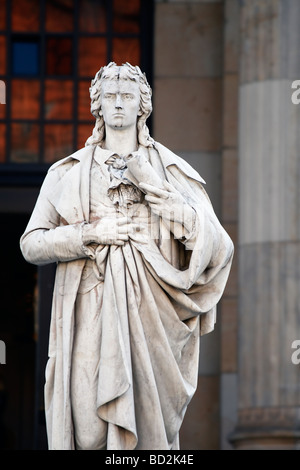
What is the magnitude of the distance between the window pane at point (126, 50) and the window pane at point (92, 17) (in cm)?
34

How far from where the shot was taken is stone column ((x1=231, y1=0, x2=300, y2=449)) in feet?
83.4

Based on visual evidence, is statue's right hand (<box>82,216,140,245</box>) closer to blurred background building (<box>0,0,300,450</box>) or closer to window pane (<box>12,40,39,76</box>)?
blurred background building (<box>0,0,300,450</box>)

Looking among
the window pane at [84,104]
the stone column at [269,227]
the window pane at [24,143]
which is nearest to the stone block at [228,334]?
the stone column at [269,227]

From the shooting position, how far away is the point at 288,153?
84.9ft

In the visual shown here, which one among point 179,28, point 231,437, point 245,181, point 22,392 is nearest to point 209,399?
point 231,437

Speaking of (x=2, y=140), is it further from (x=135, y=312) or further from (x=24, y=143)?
(x=135, y=312)

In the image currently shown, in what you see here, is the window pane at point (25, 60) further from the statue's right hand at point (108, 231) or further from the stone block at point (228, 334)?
the statue's right hand at point (108, 231)

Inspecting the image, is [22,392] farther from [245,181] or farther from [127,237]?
[127,237]

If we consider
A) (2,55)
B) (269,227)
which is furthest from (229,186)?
(2,55)

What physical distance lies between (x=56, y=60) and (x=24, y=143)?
132 cm

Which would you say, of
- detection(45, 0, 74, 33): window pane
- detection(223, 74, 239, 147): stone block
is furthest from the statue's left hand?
detection(45, 0, 74, 33): window pane

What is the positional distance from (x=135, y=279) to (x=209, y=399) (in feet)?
38.4

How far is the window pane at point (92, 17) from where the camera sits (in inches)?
1110
